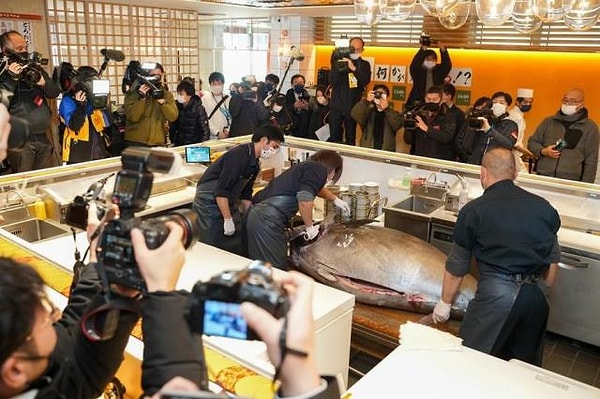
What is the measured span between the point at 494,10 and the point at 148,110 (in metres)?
3.49

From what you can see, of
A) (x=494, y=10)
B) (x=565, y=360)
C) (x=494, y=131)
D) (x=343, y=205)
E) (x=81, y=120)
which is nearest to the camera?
(x=494, y=10)

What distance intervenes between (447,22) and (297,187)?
1.38m

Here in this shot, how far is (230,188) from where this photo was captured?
11.5 ft

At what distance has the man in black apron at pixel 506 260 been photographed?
2424mm

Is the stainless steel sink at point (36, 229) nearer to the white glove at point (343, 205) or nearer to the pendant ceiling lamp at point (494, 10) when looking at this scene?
the white glove at point (343, 205)

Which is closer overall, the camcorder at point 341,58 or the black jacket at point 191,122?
the black jacket at point 191,122

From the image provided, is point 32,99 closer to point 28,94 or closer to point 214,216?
point 28,94

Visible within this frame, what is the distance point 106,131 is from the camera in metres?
5.31

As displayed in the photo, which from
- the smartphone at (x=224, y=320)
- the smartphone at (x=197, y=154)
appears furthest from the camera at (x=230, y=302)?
the smartphone at (x=197, y=154)

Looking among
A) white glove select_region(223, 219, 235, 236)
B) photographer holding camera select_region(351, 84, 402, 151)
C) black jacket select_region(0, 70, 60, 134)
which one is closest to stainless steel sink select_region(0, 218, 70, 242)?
white glove select_region(223, 219, 235, 236)

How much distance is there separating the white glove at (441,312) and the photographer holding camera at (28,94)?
335cm

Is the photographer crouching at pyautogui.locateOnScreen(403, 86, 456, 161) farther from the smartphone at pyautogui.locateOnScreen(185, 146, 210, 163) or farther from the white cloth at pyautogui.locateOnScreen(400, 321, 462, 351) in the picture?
the white cloth at pyautogui.locateOnScreen(400, 321, 462, 351)

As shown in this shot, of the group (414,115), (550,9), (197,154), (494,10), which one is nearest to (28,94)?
(197,154)

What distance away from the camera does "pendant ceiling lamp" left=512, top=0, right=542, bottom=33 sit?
2.89 metres
